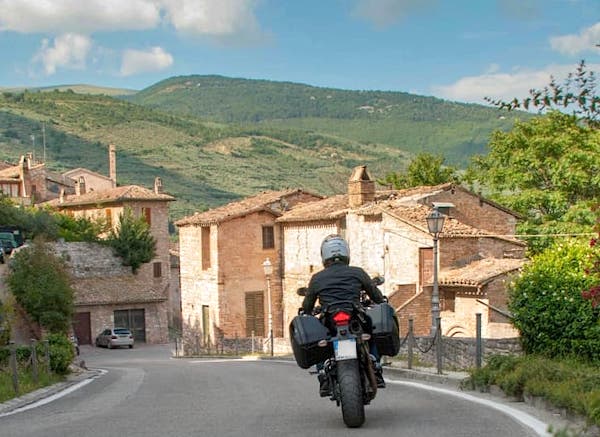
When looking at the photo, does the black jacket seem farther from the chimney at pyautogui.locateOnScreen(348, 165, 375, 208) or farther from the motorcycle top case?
the chimney at pyautogui.locateOnScreen(348, 165, 375, 208)

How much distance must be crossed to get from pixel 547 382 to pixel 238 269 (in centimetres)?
4081

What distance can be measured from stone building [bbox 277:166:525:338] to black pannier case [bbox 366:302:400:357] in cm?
2159

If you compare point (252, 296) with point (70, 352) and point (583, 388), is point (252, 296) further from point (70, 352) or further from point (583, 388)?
point (583, 388)

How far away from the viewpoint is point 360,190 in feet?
149

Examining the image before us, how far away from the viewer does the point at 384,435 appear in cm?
917

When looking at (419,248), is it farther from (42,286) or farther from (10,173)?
(10,173)

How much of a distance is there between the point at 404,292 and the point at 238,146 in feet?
455

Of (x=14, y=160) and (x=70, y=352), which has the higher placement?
(x=14, y=160)

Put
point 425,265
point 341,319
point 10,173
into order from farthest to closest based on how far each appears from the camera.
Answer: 1. point 10,173
2. point 425,265
3. point 341,319

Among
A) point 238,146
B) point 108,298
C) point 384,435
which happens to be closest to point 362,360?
point 384,435

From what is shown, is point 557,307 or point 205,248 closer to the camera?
point 557,307

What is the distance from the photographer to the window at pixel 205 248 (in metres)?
53.5

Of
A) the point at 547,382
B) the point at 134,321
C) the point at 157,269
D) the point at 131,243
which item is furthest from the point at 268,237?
the point at 547,382

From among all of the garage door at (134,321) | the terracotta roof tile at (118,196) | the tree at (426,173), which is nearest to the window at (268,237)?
the tree at (426,173)
